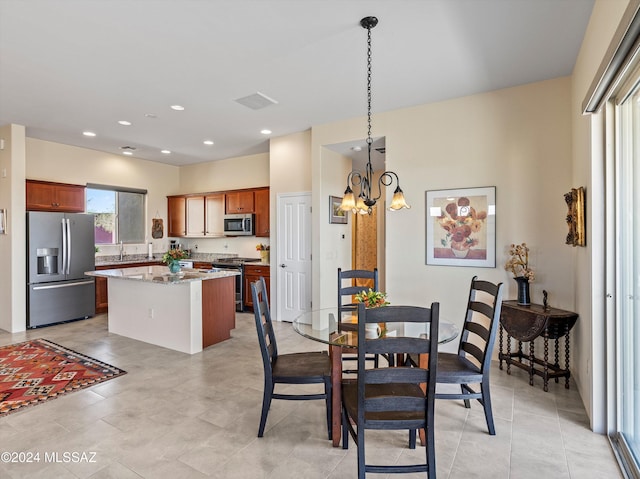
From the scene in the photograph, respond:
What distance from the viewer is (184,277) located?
170 inches

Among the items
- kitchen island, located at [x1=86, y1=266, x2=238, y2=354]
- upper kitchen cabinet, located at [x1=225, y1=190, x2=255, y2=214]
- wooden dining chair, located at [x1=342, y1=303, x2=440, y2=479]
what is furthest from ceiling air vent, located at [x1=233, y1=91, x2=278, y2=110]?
wooden dining chair, located at [x1=342, y1=303, x2=440, y2=479]

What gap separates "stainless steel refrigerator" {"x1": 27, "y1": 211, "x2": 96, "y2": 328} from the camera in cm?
509

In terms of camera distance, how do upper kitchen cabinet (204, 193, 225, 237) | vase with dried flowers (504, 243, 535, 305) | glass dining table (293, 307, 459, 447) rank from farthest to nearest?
upper kitchen cabinet (204, 193, 225, 237) < vase with dried flowers (504, 243, 535, 305) < glass dining table (293, 307, 459, 447)

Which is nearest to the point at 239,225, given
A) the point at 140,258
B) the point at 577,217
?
the point at 140,258

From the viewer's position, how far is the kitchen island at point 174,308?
414 cm

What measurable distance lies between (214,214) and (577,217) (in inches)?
236

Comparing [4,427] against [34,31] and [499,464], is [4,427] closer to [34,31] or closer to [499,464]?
[34,31]

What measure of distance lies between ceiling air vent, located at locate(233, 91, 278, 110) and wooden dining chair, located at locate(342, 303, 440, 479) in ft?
10.2

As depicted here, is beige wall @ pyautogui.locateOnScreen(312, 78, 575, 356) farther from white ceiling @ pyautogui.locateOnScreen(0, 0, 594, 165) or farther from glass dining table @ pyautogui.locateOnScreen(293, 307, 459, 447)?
glass dining table @ pyautogui.locateOnScreen(293, 307, 459, 447)

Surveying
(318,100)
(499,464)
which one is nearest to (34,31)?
(318,100)

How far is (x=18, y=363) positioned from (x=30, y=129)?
11.1 ft

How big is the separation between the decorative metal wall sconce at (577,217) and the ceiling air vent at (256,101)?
3.16 m

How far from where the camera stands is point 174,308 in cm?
423

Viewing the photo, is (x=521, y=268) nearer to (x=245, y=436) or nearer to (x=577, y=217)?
(x=577, y=217)
